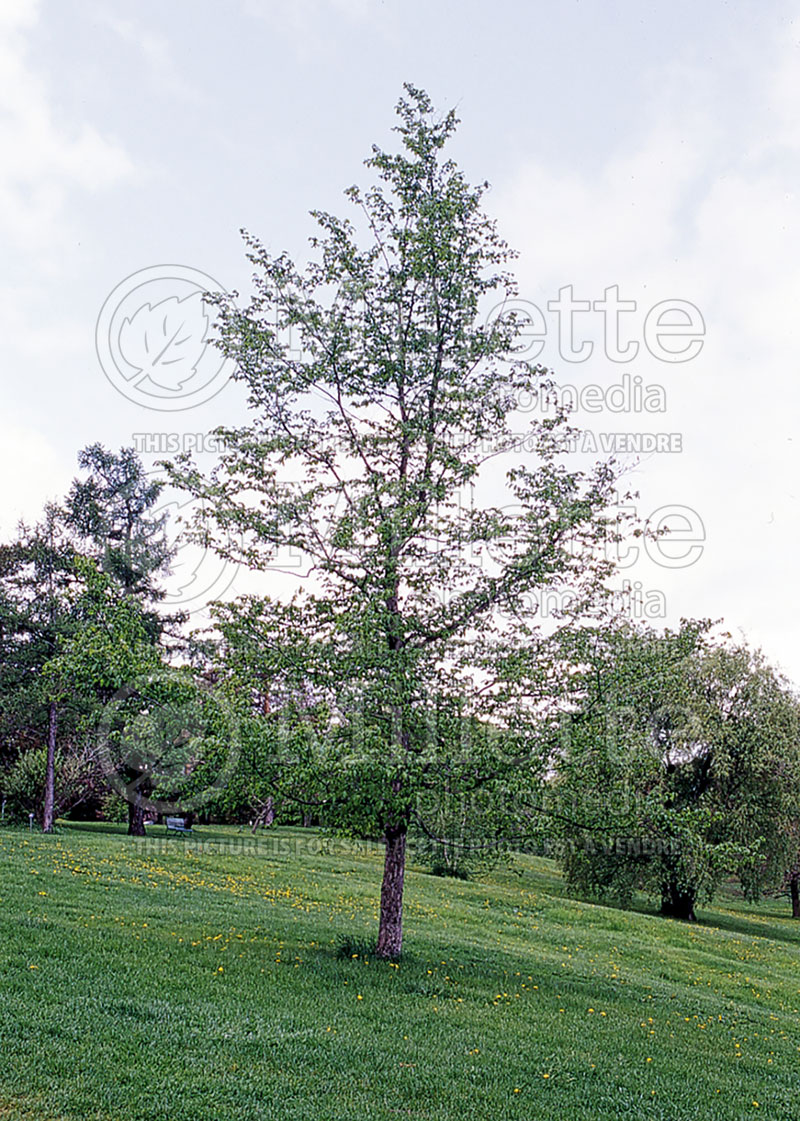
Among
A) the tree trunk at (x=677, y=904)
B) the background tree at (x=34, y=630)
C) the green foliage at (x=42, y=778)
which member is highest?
the background tree at (x=34, y=630)

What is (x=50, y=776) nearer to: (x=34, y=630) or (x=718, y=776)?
(x=34, y=630)

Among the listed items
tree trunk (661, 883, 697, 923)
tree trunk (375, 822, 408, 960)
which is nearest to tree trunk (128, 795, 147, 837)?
tree trunk (661, 883, 697, 923)

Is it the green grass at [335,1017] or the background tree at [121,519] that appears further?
the background tree at [121,519]

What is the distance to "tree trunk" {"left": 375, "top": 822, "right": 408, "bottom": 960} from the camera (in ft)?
35.9

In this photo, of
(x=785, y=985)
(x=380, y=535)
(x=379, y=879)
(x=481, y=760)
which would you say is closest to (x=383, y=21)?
(x=380, y=535)

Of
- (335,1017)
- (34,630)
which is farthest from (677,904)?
(34,630)

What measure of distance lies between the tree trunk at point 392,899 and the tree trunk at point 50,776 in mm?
20731

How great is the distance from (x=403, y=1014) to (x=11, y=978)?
4.16 m

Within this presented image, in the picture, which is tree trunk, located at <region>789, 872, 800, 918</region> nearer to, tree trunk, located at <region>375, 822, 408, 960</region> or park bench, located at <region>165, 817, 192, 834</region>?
park bench, located at <region>165, 817, 192, 834</region>

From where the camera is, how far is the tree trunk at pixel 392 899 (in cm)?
1095

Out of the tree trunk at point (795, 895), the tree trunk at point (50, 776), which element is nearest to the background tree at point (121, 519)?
the tree trunk at point (50, 776)

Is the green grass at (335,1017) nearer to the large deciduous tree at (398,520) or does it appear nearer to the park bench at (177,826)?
the large deciduous tree at (398,520)

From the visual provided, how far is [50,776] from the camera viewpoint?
2817 centimetres

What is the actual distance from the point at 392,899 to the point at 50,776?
21.5m
